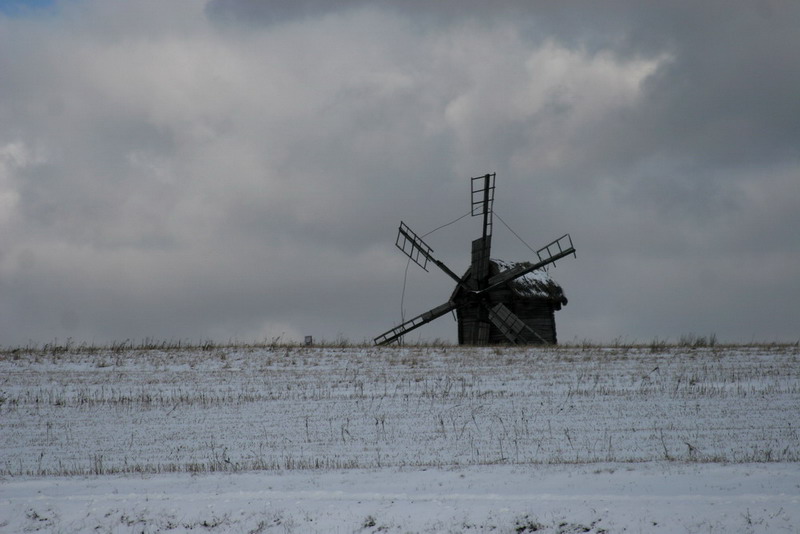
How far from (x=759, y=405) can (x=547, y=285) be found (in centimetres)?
1747

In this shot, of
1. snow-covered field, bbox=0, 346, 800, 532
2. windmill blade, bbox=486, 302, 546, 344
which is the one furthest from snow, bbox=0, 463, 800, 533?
windmill blade, bbox=486, 302, 546, 344

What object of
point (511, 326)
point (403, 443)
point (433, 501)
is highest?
point (511, 326)

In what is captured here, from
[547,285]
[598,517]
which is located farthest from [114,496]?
[547,285]

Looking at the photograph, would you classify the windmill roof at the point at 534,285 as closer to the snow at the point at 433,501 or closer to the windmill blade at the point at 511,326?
the windmill blade at the point at 511,326

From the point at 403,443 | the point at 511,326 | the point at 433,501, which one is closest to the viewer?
the point at 433,501

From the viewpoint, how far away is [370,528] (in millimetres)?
9156

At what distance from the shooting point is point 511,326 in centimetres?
3069

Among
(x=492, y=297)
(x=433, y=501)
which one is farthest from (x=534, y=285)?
(x=433, y=501)

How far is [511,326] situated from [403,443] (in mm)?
17845

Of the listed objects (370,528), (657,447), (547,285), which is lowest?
(370,528)

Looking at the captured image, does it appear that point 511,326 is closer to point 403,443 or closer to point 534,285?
point 534,285

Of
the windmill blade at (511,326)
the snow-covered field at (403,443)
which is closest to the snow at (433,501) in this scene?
the snow-covered field at (403,443)

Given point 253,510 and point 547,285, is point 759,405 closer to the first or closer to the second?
point 253,510

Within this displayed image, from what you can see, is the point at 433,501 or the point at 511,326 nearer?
the point at 433,501
